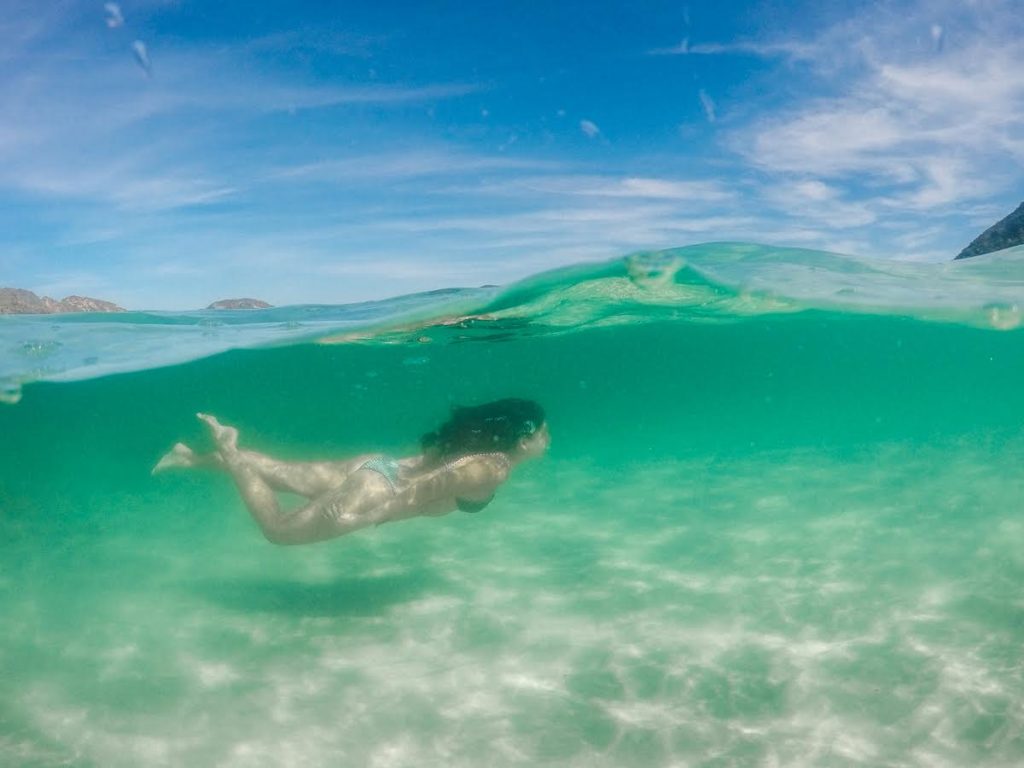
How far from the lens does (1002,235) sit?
1872 centimetres

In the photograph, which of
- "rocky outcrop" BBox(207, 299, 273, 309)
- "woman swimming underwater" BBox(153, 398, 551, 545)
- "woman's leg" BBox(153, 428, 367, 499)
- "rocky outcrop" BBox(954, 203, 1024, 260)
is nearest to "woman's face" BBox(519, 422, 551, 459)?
"woman swimming underwater" BBox(153, 398, 551, 545)

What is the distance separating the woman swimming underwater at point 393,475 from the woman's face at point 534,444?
0.05 ft

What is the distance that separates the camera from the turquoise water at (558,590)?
241 inches

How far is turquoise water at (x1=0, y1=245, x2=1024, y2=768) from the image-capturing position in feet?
20.1

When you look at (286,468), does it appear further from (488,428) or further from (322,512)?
(488,428)

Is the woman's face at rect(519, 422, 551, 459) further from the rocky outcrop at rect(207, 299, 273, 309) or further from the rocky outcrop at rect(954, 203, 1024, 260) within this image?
the rocky outcrop at rect(954, 203, 1024, 260)

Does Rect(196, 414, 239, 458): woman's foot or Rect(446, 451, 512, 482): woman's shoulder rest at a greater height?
Rect(196, 414, 239, 458): woman's foot

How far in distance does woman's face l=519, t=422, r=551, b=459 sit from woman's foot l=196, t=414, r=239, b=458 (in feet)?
15.6

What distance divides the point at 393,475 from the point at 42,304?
15255mm

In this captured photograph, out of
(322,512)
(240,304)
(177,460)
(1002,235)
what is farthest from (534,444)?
(1002,235)

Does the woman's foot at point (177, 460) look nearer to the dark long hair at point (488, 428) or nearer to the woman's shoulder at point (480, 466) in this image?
the dark long hair at point (488, 428)

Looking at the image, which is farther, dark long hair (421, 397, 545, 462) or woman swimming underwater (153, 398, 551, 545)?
dark long hair (421, 397, 545, 462)

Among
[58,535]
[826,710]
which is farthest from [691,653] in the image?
[58,535]

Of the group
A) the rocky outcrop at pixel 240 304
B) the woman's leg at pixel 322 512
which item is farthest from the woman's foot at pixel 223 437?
the rocky outcrop at pixel 240 304
